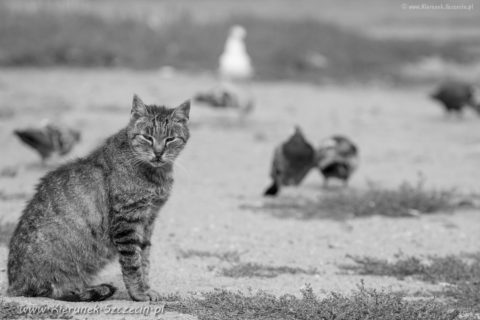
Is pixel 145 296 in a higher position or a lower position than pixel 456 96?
lower

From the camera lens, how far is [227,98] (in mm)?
14062

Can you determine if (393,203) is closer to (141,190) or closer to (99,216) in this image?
(141,190)

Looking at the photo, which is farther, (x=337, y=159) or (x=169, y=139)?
(x=337, y=159)

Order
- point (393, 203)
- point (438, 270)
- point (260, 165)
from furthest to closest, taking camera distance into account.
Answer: point (260, 165), point (393, 203), point (438, 270)

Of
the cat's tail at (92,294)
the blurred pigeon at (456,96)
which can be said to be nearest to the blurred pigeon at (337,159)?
the cat's tail at (92,294)

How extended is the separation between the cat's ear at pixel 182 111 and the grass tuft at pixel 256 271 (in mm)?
1424

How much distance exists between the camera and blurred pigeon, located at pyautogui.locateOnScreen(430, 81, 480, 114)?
50.0 feet

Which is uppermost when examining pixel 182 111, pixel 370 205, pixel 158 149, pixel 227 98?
pixel 182 111

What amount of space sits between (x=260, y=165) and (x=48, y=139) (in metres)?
2.96

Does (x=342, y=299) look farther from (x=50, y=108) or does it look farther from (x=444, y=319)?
(x=50, y=108)

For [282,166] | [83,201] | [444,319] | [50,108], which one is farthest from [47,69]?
[444,319]

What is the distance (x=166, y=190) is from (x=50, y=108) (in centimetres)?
835

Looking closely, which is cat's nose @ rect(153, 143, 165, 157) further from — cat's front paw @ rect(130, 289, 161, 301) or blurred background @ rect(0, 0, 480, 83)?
blurred background @ rect(0, 0, 480, 83)

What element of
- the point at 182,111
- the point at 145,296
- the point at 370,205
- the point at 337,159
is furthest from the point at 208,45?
the point at 145,296
